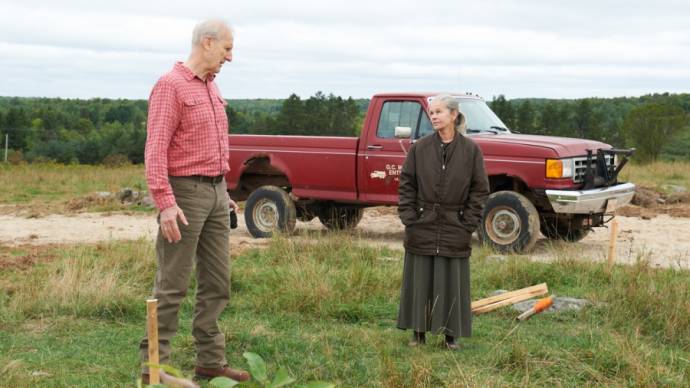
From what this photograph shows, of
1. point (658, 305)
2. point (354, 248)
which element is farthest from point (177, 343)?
point (354, 248)

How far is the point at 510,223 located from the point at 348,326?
4.66 m

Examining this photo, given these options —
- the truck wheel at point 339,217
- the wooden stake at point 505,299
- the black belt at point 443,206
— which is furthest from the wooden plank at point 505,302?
the truck wheel at point 339,217

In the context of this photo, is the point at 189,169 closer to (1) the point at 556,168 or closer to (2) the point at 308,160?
(1) the point at 556,168

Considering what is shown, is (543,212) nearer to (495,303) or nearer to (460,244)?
(495,303)

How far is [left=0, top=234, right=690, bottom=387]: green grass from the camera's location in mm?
5293

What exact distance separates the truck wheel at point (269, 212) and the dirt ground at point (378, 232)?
18cm

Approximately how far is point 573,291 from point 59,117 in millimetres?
88087

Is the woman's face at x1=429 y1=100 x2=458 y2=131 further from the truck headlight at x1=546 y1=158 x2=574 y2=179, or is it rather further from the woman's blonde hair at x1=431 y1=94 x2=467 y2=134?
the truck headlight at x1=546 y1=158 x2=574 y2=179

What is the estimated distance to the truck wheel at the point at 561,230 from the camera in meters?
11.7

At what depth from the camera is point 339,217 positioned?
13.1 m

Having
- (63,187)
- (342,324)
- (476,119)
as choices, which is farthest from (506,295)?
(63,187)

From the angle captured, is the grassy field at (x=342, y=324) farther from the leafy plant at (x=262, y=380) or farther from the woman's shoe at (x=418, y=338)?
the leafy plant at (x=262, y=380)

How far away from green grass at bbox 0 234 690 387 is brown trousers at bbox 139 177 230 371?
42cm

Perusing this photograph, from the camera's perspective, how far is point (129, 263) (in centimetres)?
869
